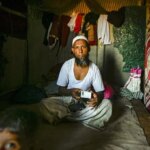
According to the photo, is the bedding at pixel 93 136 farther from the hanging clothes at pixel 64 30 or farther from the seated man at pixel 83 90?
the hanging clothes at pixel 64 30

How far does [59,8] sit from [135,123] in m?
3.18

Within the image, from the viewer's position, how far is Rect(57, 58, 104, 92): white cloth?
10.7 ft

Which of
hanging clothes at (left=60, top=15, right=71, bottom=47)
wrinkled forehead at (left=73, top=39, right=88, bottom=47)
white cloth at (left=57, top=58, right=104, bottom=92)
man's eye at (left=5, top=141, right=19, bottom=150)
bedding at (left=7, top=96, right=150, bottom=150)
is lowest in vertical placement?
bedding at (left=7, top=96, right=150, bottom=150)

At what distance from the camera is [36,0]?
5672 millimetres

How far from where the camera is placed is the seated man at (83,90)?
315cm

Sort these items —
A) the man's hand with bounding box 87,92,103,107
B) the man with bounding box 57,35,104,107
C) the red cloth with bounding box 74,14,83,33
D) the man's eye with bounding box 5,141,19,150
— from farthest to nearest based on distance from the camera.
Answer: the red cloth with bounding box 74,14,83,33 → the man with bounding box 57,35,104,107 → the man's hand with bounding box 87,92,103,107 → the man's eye with bounding box 5,141,19,150

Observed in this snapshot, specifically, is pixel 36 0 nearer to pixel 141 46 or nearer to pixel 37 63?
pixel 37 63

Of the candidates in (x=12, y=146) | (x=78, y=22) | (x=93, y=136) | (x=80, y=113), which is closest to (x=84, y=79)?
(x=80, y=113)

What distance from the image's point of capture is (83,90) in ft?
10.4

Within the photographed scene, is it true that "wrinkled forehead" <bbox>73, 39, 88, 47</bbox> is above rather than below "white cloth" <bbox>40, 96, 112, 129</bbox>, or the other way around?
above

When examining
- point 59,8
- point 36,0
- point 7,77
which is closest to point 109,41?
point 59,8

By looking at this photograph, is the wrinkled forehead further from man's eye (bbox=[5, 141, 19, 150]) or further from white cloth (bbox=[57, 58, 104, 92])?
man's eye (bbox=[5, 141, 19, 150])

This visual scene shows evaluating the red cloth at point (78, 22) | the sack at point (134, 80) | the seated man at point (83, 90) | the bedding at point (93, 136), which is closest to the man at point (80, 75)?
the seated man at point (83, 90)

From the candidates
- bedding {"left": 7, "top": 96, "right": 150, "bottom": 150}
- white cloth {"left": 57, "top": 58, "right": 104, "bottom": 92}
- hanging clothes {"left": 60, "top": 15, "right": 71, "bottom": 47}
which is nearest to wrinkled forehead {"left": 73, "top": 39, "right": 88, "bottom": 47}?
white cloth {"left": 57, "top": 58, "right": 104, "bottom": 92}
